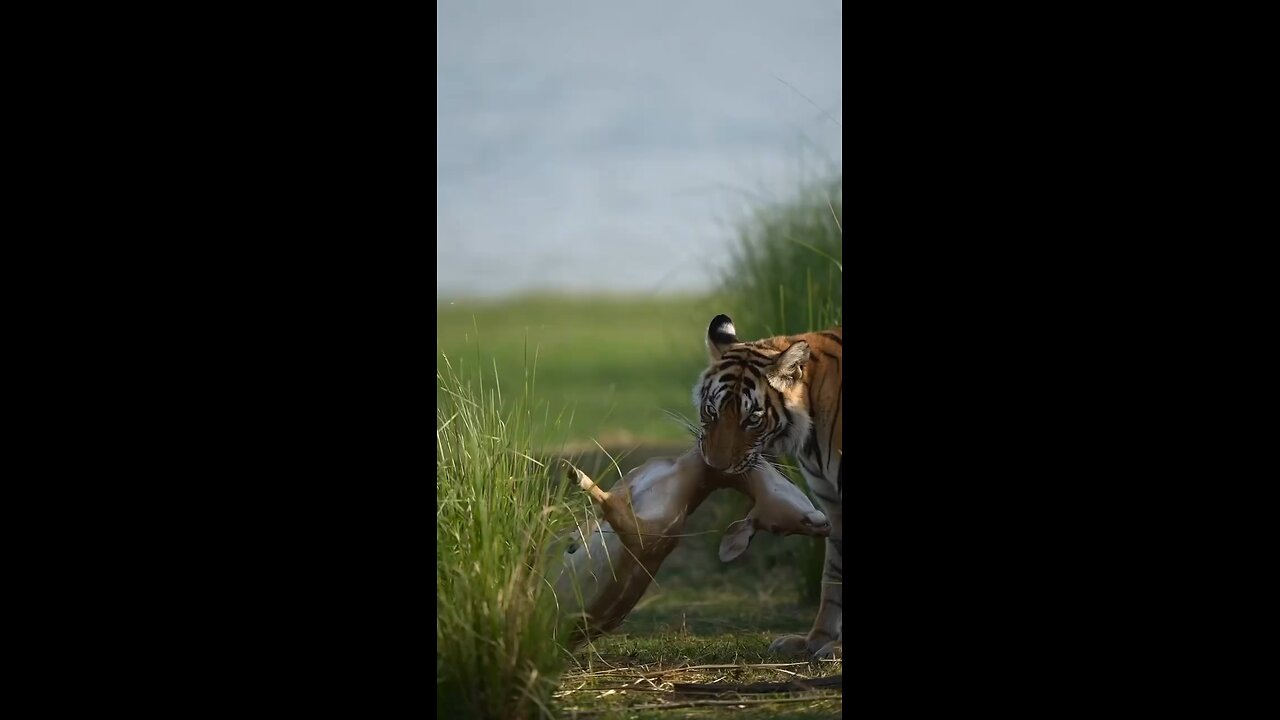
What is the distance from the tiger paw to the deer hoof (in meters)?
0.05

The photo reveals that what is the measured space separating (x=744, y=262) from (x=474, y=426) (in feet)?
6.10

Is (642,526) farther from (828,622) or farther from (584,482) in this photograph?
(828,622)

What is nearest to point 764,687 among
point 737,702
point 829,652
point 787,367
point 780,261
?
point 737,702

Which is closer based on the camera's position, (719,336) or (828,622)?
(719,336)

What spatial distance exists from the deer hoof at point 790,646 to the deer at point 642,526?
→ 10.5 inches

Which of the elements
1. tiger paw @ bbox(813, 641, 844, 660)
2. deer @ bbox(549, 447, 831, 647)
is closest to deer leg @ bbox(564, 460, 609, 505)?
deer @ bbox(549, 447, 831, 647)

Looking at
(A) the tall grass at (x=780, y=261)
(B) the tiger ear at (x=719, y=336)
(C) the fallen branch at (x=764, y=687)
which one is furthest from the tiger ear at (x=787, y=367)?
(A) the tall grass at (x=780, y=261)

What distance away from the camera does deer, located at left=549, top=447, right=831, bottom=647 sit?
101 inches

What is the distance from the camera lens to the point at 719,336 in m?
2.66

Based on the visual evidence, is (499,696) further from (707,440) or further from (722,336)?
(722,336)

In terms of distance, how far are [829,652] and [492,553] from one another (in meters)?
0.87

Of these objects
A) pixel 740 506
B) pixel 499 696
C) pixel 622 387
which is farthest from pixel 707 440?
pixel 622 387

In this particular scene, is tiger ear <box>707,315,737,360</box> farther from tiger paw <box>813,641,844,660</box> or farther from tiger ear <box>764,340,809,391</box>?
tiger paw <box>813,641,844,660</box>

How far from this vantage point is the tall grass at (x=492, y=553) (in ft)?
7.09
